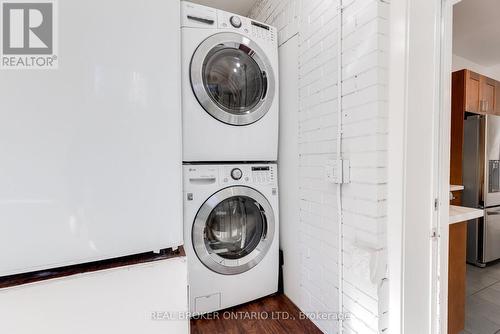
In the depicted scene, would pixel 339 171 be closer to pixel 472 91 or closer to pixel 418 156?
pixel 418 156

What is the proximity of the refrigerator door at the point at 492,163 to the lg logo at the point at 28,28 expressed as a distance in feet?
10.5

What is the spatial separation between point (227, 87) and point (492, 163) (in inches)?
103

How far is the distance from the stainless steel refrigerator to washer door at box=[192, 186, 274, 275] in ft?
6.97

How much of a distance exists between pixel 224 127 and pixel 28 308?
1.16 metres

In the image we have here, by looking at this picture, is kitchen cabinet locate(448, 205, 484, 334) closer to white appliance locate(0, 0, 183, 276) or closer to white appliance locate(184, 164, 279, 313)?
white appliance locate(184, 164, 279, 313)

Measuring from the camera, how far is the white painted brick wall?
3.32 feet

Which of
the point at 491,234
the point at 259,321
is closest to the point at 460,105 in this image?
the point at 491,234

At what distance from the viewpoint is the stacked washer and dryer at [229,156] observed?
4.71ft

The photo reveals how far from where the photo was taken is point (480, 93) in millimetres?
2361

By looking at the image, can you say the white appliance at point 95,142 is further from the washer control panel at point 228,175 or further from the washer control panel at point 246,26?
the washer control panel at point 246,26

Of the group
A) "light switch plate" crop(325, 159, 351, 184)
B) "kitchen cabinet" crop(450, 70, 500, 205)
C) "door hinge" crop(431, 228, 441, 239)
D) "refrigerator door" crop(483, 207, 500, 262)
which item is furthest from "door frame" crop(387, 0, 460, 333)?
"refrigerator door" crop(483, 207, 500, 262)

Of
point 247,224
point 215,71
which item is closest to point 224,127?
point 215,71

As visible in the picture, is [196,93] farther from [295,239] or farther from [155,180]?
[295,239]

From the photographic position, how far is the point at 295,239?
161cm
